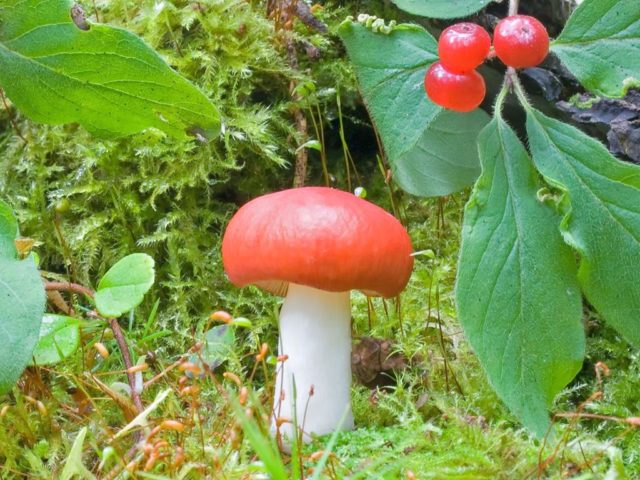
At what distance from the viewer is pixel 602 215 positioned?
3.51ft

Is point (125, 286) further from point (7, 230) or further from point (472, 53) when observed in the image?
point (472, 53)

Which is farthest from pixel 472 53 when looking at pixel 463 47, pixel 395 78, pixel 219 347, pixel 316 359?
pixel 219 347

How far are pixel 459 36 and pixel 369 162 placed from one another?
2.62ft

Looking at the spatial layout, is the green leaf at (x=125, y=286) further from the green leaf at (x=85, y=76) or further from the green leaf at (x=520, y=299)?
the green leaf at (x=520, y=299)

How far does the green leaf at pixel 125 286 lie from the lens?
1.16 m

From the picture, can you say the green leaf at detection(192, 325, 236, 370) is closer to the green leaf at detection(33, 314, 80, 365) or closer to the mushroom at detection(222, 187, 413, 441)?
the mushroom at detection(222, 187, 413, 441)

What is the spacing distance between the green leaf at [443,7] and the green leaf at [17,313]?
2.37 feet

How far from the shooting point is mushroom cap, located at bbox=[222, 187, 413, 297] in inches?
44.1

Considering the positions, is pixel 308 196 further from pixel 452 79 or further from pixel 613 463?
pixel 613 463

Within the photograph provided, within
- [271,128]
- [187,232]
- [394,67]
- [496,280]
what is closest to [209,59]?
[271,128]

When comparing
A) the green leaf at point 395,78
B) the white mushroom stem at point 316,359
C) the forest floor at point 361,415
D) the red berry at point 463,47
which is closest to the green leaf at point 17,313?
the forest floor at point 361,415

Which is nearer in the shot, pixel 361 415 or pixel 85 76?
pixel 85 76

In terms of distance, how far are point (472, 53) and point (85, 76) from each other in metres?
0.60

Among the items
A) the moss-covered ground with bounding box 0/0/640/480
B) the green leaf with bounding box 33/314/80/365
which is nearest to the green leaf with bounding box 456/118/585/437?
the moss-covered ground with bounding box 0/0/640/480
